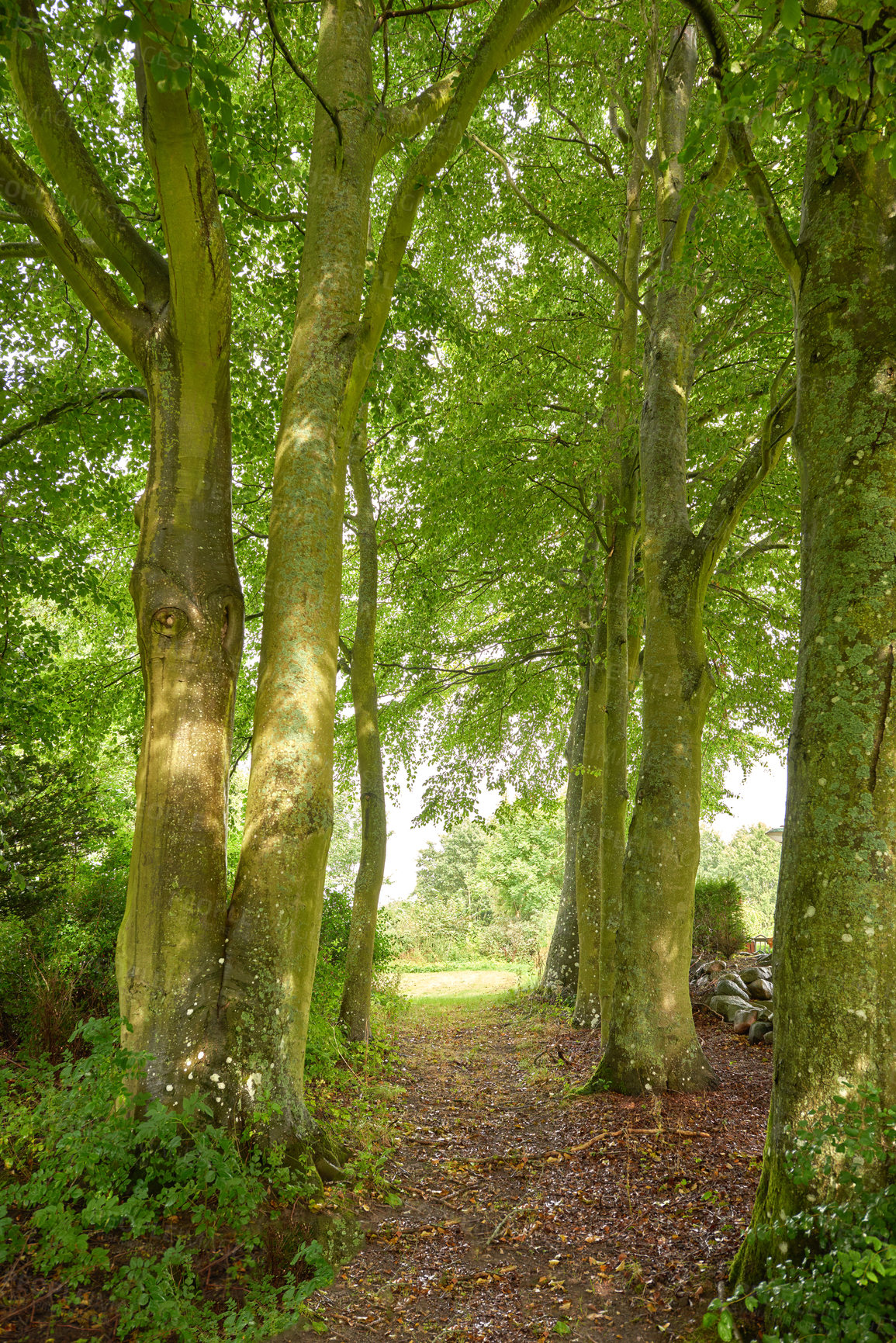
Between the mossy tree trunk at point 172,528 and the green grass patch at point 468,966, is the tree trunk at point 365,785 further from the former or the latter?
the green grass patch at point 468,966

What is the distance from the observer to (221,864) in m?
4.16

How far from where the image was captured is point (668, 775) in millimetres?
6547

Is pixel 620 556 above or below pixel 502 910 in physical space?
above

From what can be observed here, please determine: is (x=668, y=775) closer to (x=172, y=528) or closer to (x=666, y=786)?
(x=666, y=786)

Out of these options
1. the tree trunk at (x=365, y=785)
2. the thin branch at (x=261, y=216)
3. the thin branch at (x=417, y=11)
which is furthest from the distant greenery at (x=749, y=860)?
the thin branch at (x=417, y=11)

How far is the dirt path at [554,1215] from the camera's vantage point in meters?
3.29

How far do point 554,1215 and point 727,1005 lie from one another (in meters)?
5.55

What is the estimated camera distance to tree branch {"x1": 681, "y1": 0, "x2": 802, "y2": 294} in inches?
155

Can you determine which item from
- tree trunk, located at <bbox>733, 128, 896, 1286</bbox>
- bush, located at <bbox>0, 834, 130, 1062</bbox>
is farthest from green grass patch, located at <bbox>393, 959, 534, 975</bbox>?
tree trunk, located at <bbox>733, 128, 896, 1286</bbox>

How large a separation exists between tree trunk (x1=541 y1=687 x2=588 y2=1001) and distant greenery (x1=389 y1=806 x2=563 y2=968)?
8963 mm

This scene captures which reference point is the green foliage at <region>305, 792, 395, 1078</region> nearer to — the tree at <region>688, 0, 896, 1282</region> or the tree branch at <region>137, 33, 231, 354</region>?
the tree at <region>688, 0, 896, 1282</region>

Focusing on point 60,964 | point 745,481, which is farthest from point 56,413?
point 745,481

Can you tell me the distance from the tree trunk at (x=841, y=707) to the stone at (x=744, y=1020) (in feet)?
19.4

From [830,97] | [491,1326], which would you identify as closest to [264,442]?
[830,97]
